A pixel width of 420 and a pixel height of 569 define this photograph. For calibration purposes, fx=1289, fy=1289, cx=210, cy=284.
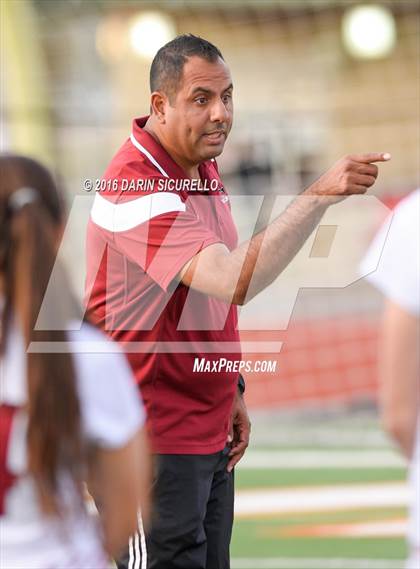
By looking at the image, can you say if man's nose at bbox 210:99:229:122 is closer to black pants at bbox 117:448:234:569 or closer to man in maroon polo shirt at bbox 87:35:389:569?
man in maroon polo shirt at bbox 87:35:389:569

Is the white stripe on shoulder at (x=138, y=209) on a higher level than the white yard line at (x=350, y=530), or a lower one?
higher

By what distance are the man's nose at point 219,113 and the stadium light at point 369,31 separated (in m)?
9.35

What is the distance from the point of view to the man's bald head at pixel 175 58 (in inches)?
127

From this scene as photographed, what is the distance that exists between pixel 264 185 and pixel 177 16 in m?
1.63

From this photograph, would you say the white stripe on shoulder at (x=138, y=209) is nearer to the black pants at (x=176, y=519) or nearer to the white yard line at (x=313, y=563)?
the black pants at (x=176, y=519)

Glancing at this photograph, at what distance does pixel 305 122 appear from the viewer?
12375mm

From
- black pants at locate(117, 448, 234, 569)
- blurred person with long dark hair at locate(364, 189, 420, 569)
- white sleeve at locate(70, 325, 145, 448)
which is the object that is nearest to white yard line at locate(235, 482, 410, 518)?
black pants at locate(117, 448, 234, 569)

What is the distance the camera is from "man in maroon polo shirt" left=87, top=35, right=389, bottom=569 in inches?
123

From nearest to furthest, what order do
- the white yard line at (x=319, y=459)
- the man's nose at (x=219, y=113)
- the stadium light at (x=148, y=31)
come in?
the man's nose at (x=219, y=113), the white yard line at (x=319, y=459), the stadium light at (x=148, y=31)

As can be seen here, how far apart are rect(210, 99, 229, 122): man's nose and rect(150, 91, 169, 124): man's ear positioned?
136 millimetres

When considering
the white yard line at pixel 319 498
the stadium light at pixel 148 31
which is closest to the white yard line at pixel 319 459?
the white yard line at pixel 319 498

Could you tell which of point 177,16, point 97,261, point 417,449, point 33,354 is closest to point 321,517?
point 97,261

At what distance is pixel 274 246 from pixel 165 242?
1.00 ft

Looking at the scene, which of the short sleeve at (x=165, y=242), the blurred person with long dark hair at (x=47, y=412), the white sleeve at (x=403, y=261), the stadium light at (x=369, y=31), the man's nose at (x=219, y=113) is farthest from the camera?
the stadium light at (x=369, y=31)
